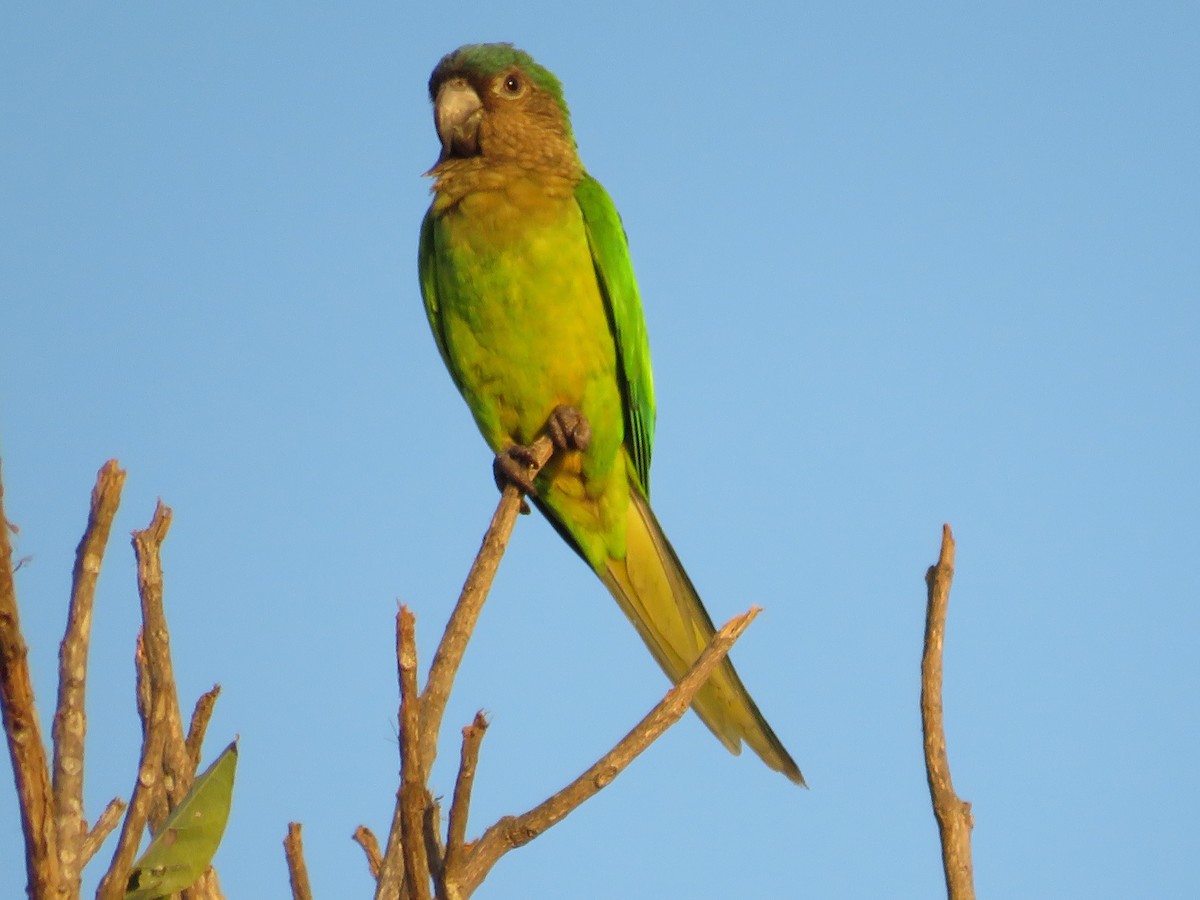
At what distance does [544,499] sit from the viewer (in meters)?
4.48

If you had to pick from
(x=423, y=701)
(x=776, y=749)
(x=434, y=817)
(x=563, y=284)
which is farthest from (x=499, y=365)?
(x=434, y=817)

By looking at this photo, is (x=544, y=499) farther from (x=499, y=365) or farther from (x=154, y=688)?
(x=154, y=688)

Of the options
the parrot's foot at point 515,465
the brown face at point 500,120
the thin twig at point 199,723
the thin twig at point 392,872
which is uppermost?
the brown face at point 500,120

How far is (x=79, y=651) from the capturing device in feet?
4.98

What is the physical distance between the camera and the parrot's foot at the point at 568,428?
4172mm

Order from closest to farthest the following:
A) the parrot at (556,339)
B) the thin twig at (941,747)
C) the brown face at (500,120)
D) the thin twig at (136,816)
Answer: the thin twig at (136,816) < the thin twig at (941,747) < the parrot at (556,339) < the brown face at (500,120)

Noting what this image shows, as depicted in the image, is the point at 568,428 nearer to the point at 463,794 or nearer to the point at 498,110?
the point at 498,110

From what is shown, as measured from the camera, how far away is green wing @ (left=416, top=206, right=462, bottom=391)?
14.5ft

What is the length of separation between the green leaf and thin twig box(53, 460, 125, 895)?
0.09 meters

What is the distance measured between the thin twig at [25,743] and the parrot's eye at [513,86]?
382 cm

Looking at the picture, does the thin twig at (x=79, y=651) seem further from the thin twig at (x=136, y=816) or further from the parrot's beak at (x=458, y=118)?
the parrot's beak at (x=458, y=118)

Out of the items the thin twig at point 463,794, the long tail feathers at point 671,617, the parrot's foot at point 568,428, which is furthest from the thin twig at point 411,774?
the parrot's foot at point 568,428

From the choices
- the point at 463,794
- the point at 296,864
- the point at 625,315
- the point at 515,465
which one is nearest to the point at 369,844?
the point at 296,864

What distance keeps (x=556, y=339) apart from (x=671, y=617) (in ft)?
3.39
